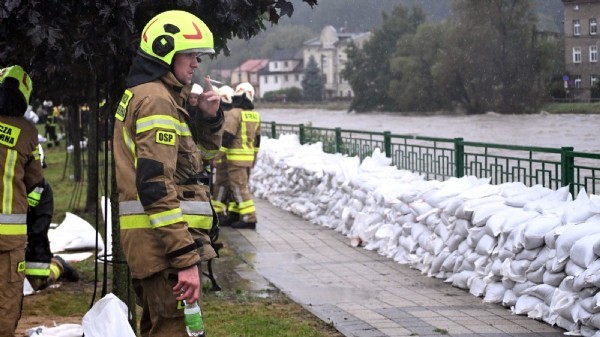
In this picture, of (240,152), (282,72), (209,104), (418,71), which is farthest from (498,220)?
(282,72)

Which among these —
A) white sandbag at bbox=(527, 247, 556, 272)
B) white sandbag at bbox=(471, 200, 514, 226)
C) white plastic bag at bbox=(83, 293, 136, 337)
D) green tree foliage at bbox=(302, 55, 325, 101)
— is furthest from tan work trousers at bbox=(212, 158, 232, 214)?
green tree foliage at bbox=(302, 55, 325, 101)

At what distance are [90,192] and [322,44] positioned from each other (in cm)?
4016

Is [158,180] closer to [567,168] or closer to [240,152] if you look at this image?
[567,168]

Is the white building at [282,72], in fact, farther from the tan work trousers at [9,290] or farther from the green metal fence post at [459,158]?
the tan work trousers at [9,290]

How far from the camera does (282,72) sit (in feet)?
193

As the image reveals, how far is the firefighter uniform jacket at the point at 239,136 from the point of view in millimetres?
13797

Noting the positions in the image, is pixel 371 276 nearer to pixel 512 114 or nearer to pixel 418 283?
pixel 418 283

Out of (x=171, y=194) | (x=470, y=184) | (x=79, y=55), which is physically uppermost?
(x=79, y=55)

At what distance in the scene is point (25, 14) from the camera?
18.0 feet

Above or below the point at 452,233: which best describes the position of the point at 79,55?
above

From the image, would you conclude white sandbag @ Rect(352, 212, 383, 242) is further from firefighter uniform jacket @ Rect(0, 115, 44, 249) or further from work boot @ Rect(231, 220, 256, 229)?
firefighter uniform jacket @ Rect(0, 115, 44, 249)

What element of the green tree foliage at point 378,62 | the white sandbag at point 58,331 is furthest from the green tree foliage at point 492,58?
the white sandbag at point 58,331

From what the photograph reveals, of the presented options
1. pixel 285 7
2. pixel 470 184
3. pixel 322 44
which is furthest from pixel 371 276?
pixel 322 44

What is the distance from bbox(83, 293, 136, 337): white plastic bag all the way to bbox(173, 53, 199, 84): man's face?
3.76 ft
